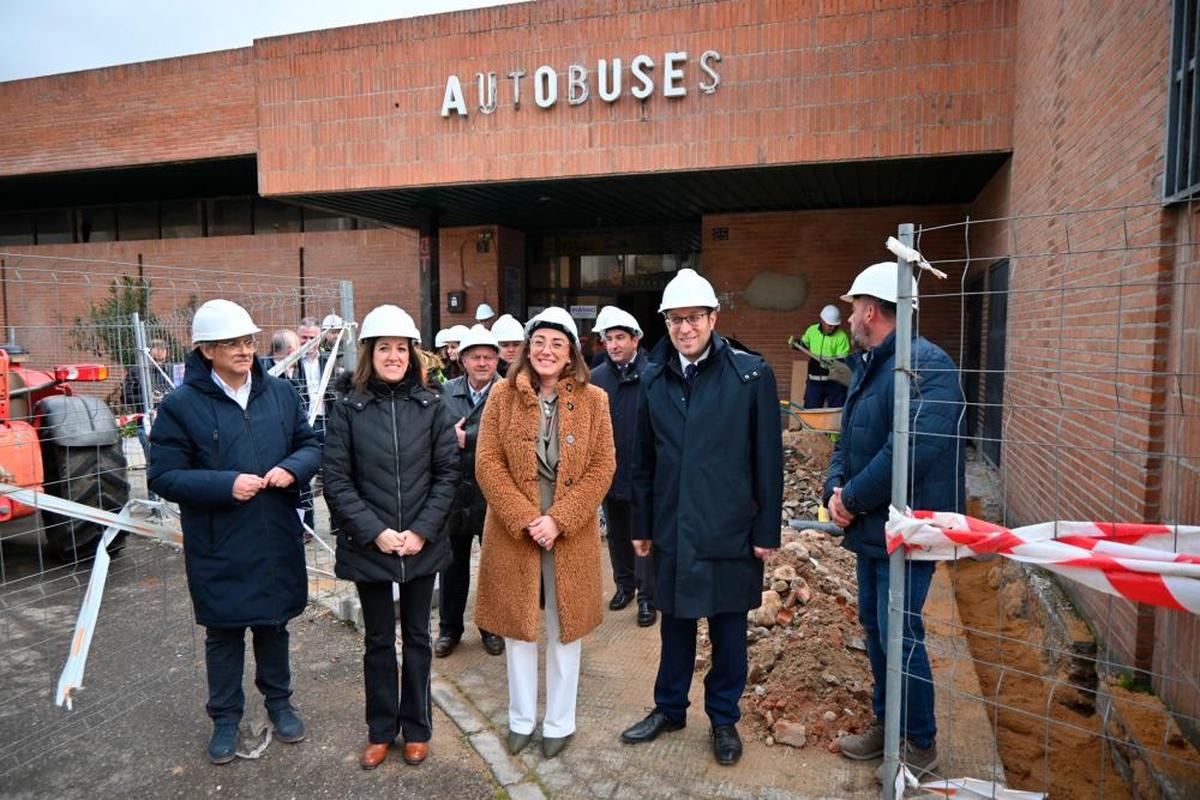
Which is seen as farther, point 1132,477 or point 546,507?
point 1132,477

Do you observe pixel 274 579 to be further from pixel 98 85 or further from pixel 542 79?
pixel 98 85

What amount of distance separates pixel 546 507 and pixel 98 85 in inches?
653

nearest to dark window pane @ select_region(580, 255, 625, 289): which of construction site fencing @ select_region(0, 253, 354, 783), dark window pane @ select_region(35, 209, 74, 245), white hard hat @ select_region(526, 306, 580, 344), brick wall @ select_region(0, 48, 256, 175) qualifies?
brick wall @ select_region(0, 48, 256, 175)

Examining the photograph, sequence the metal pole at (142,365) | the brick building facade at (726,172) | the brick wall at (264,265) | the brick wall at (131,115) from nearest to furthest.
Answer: the brick building facade at (726,172), the metal pole at (142,365), the brick wall at (131,115), the brick wall at (264,265)

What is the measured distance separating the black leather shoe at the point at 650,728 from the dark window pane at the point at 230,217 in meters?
16.1

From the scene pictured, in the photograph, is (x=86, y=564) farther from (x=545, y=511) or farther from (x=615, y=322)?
(x=545, y=511)

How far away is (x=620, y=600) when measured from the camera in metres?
5.05

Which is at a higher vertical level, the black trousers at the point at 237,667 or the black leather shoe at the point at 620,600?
the black trousers at the point at 237,667

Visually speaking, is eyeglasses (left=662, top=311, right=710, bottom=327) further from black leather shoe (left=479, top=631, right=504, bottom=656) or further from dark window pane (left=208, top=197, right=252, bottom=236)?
dark window pane (left=208, top=197, right=252, bottom=236)

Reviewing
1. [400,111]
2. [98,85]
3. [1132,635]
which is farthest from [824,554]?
[98,85]

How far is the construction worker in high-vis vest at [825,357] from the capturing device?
32.8ft

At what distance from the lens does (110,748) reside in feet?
11.3

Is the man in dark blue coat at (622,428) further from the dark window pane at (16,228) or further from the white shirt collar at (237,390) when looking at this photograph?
the dark window pane at (16,228)


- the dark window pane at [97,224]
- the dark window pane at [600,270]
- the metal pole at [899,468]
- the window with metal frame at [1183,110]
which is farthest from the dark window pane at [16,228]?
the window with metal frame at [1183,110]
